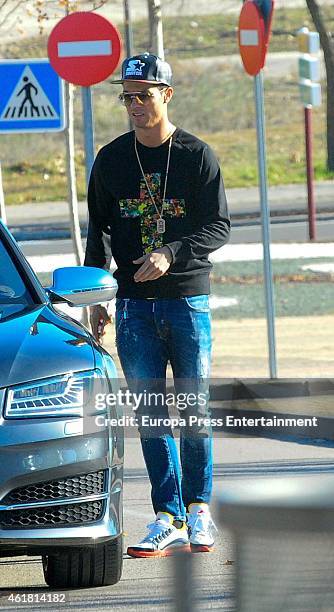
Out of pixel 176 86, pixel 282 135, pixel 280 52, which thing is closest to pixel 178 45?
pixel 280 52

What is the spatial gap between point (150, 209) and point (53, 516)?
1.38 metres

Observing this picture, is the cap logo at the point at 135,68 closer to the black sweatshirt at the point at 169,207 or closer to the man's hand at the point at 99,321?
the black sweatshirt at the point at 169,207

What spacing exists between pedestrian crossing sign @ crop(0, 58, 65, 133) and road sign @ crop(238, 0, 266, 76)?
149 cm

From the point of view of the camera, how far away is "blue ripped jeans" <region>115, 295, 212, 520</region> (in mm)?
5895

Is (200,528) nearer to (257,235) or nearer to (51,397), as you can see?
(51,397)

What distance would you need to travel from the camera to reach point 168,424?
6.01 m

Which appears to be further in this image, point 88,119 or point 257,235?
point 257,235

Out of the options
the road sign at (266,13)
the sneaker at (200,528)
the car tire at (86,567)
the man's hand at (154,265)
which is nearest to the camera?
the car tire at (86,567)

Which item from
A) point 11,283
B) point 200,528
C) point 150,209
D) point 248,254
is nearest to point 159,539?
point 200,528

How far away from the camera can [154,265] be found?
5664 mm

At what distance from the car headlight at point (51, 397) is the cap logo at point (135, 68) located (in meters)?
1.35

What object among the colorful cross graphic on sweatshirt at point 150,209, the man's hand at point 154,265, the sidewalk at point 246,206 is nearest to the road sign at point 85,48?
the colorful cross graphic on sweatshirt at point 150,209

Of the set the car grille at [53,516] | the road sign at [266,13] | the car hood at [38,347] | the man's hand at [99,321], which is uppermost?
the road sign at [266,13]

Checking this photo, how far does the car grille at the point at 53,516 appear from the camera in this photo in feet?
16.1
